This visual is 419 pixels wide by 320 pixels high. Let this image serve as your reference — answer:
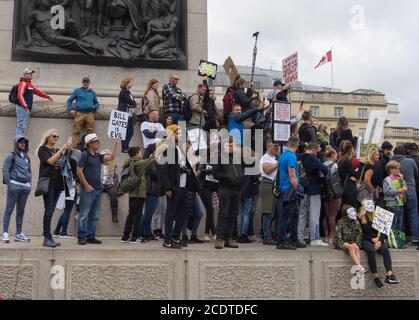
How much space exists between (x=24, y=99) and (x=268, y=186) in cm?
542

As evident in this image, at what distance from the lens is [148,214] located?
10.4 metres

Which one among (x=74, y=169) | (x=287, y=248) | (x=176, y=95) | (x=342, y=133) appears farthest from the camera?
(x=342, y=133)

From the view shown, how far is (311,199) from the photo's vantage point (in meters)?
10.6

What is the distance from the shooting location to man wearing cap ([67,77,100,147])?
467 inches

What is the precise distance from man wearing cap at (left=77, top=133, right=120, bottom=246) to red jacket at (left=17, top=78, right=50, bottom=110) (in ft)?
8.62

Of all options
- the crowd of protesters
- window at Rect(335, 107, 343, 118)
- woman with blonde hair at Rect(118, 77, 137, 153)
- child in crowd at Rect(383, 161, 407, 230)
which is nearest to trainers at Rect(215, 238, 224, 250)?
the crowd of protesters

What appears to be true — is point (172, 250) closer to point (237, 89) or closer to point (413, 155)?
point (237, 89)

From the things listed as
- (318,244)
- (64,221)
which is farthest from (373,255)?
(64,221)

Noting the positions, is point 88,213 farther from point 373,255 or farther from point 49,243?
point 373,255

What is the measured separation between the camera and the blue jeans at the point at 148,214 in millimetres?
10336

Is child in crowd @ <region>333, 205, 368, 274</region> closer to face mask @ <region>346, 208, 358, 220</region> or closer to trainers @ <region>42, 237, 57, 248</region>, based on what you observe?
face mask @ <region>346, 208, 358, 220</region>

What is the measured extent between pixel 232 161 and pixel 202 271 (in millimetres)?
2063
